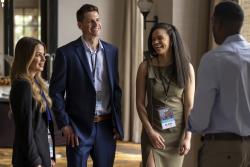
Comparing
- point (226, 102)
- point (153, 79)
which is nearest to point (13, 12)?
point (153, 79)

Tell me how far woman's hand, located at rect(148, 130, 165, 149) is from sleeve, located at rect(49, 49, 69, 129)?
1.73 ft

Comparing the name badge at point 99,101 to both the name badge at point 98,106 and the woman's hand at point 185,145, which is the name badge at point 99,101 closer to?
the name badge at point 98,106

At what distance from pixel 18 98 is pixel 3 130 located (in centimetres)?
411

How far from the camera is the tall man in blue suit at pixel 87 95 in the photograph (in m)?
2.87

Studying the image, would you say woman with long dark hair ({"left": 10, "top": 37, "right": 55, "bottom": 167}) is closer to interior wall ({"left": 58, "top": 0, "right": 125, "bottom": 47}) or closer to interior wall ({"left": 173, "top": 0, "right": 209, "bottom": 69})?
interior wall ({"left": 173, "top": 0, "right": 209, "bottom": 69})

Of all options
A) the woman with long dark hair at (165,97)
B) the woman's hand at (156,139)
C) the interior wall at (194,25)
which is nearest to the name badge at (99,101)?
the woman with long dark hair at (165,97)

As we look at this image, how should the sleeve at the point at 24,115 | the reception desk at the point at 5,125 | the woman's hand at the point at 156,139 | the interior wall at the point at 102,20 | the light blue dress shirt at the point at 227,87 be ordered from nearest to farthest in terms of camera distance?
the light blue dress shirt at the point at 227,87, the sleeve at the point at 24,115, the woman's hand at the point at 156,139, the reception desk at the point at 5,125, the interior wall at the point at 102,20

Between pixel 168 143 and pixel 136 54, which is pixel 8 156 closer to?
pixel 136 54

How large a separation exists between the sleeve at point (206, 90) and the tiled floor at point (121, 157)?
3.38 metres

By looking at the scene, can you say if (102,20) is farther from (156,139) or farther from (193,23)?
(156,139)

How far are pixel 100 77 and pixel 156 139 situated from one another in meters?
0.53

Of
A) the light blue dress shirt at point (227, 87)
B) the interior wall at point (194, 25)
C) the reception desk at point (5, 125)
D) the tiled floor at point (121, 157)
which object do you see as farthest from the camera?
the reception desk at point (5, 125)

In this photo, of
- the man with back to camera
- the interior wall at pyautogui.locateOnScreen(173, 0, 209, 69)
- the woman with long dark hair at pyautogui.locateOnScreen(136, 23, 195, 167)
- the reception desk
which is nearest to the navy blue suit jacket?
the woman with long dark hair at pyautogui.locateOnScreen(136, 23, 195, 167)

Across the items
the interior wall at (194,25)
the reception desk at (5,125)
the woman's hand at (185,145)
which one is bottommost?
the reception desk at (5,125)
